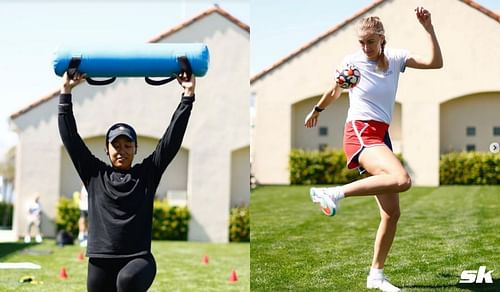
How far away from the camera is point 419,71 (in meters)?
5.78

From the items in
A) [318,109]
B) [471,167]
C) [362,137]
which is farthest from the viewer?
[471,167]

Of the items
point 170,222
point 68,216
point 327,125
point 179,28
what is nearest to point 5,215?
point 68,216

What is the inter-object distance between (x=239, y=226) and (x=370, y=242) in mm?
12558

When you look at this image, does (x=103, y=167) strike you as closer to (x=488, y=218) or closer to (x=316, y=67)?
(x=316, y=67)

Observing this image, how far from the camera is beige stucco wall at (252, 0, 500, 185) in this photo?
5.77 meters

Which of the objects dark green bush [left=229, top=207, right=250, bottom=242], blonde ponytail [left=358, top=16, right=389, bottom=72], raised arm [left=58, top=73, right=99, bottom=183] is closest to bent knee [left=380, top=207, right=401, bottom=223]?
blonde ponytail [left=358, top=16, right=389, bottom=72]

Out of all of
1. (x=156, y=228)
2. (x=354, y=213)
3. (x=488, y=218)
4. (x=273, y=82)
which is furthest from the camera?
(x=156, y=228)

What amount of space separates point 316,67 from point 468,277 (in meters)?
1.95

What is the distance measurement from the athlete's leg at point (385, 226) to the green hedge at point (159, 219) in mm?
12539

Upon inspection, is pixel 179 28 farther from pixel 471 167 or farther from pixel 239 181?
pixel 471 167

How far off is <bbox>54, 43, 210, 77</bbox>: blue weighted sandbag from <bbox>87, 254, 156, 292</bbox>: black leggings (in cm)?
112

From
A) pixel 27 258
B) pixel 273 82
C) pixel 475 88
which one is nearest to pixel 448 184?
pixel 475 88

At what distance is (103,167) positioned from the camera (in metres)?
4.96

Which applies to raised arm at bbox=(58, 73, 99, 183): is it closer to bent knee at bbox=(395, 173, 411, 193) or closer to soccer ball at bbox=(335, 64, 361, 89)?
soccer ball at bbox=(335, 64, 361, 89)
